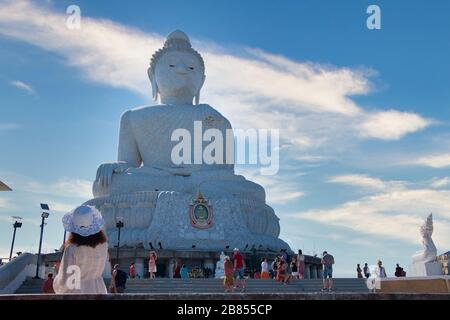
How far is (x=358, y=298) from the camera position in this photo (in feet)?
9.27

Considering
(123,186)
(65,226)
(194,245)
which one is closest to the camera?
(65,226)

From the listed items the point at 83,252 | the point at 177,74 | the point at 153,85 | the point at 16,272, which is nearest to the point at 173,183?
the point at 177,74

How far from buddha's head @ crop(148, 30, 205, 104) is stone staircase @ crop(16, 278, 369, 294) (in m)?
15.1

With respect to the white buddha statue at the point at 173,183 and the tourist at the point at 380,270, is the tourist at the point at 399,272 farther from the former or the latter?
the white buddha statue at the point at 173,183

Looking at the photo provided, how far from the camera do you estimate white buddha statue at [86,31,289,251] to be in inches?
900

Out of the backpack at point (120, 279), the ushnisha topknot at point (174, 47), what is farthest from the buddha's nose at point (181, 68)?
the backpack at point (120, 279)

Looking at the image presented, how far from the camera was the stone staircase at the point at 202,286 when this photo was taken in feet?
43.1

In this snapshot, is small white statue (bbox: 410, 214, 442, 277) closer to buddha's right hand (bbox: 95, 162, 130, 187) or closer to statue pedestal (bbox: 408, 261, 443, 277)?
statue pedestal (bbox: 408, 261, 443, 277)

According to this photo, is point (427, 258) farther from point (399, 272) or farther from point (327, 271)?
point (327, 271)
